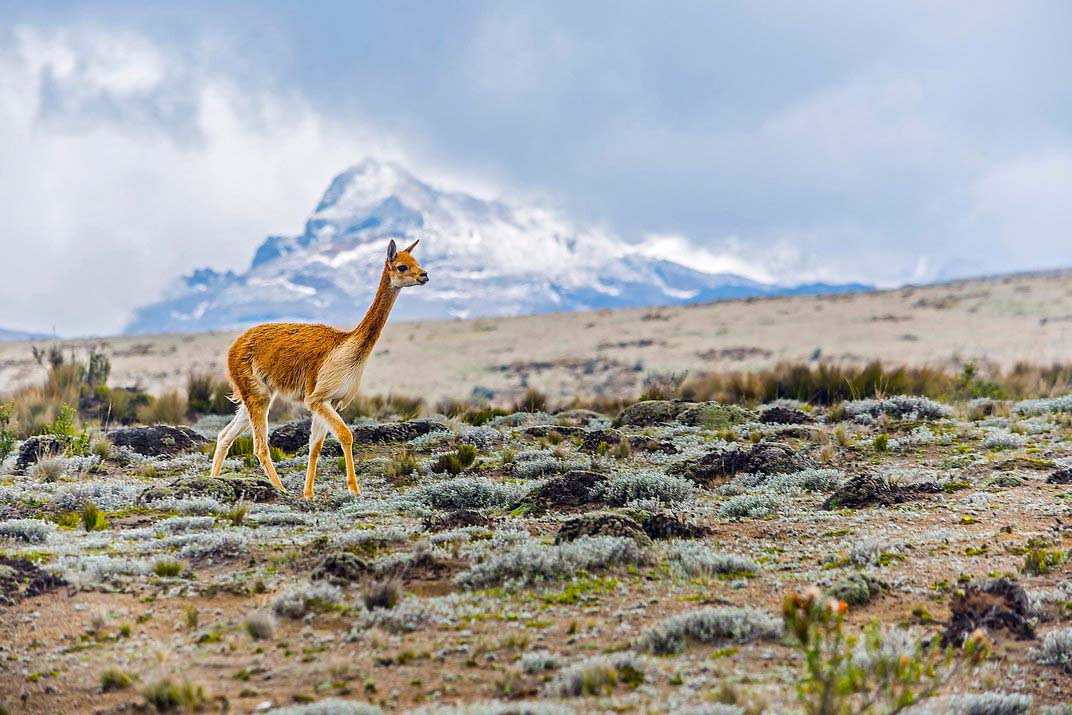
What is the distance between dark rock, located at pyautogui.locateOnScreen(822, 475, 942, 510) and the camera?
360 inches

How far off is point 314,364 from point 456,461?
246 cm

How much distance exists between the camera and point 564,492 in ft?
31.1

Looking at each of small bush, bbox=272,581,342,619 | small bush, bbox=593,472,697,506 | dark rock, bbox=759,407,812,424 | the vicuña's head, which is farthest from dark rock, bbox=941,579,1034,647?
dark rock, bbox=759,407,812,424

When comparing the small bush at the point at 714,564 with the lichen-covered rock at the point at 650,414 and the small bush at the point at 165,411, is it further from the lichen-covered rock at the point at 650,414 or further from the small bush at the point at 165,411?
the small bush at the point at 165,411

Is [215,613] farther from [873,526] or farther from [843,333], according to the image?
[843,333]

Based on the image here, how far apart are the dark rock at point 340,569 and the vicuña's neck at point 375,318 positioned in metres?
2.91

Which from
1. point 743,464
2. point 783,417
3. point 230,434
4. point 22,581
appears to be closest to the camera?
point 22,581

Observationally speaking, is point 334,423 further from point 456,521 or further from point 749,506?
point 749,506

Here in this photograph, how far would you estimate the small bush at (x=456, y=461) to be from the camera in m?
11.2

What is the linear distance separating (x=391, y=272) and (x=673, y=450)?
4.61 metres

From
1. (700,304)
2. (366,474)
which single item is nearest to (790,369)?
(366,474)

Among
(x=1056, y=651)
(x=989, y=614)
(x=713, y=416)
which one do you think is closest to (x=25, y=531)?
(x=989, y=614)

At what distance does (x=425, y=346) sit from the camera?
48531mm

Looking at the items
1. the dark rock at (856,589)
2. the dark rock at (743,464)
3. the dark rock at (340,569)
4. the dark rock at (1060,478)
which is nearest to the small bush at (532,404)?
the dark rock at (743,464)
